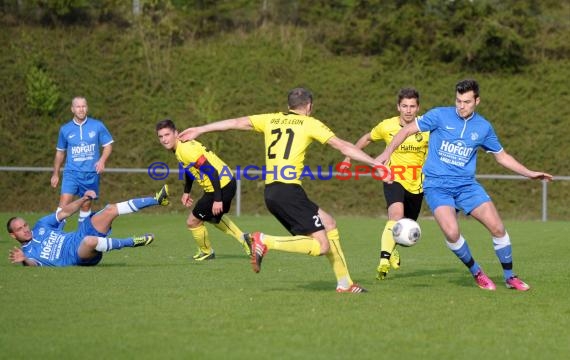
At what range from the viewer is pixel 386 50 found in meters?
31.2

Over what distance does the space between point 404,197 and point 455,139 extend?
211 centimetres

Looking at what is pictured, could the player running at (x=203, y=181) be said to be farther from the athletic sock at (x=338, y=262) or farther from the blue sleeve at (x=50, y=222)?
the athletic sock at (x=338, y=262)

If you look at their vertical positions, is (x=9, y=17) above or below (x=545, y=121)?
above

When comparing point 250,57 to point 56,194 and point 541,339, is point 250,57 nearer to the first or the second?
point 56,194

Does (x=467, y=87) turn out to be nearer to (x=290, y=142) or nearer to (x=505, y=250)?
(x=505, y=250)

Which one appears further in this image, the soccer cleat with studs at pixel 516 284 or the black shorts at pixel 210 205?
the black shorts at pixel 210 205

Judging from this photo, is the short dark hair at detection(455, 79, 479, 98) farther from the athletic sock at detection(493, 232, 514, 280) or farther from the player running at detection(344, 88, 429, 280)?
the player running at detection(344, 88, 429, 280)

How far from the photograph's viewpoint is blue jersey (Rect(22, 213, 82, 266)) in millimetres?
11234

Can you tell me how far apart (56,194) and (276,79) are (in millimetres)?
8163

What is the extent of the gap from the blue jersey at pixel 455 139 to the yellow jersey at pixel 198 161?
3.71 m

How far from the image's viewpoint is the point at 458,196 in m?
9.59

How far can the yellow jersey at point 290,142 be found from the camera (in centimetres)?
887

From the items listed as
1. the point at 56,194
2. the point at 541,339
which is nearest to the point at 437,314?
the point at 541,339

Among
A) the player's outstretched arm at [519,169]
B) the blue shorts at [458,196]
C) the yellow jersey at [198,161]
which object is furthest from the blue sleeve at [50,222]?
the player's outstretched arm at [519,169]
